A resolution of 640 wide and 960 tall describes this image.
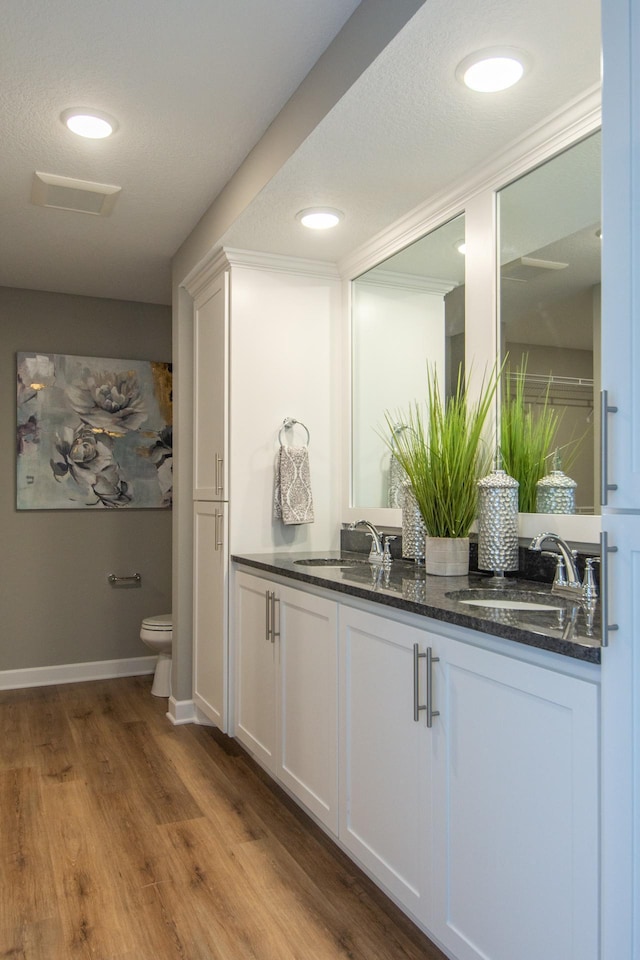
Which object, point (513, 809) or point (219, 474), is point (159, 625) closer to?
point (219, 474)

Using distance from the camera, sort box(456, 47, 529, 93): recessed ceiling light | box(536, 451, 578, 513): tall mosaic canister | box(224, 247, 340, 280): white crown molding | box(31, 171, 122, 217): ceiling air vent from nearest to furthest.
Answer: box(456, 47, 529, 93): recessed ceiling light
box(536, 451, 578, 513): tall mosaic canister
box(31, 171, 122, 217): ceiling air vent
box(224, 247, 340, 280): white crown molding

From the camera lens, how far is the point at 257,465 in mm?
3227

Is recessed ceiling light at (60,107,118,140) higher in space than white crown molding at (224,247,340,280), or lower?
higher

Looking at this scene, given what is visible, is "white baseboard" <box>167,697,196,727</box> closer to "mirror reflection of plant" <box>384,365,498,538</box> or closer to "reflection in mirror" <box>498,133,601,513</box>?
"mirror reflection of plant" <box>384,365,498,538</box>

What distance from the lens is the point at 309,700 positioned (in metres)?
2.40

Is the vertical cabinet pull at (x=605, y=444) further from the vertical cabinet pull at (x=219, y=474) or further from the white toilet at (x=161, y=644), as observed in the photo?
the white toilet at (x=161, y=644)

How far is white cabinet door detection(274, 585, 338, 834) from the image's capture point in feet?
7.34

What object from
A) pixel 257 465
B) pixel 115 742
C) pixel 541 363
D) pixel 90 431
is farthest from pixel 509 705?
pixel 90 431

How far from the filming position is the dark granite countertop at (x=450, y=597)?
1334 millimetres

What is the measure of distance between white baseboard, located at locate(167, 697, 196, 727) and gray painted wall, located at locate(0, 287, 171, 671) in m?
1.12

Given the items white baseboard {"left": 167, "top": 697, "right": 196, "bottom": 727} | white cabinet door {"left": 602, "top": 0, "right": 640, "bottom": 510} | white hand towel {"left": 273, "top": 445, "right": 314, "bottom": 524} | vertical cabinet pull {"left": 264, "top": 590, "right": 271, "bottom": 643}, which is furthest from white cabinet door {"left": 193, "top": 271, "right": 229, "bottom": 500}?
white cabinet door {"left": 602, "top": 0, "right": 640, "bottom": 510}

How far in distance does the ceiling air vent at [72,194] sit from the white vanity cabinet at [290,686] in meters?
1.63

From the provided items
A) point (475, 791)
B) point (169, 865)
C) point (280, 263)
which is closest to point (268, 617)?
point (169, 865)

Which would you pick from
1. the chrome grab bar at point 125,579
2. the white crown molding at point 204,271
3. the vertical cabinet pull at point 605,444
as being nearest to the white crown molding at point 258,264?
the white crown molding at point 204,271
